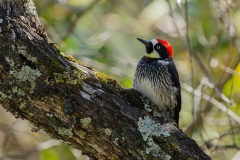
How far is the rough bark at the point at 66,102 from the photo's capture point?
9.08 ft

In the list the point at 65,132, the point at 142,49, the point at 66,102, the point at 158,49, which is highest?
the point at 142,49

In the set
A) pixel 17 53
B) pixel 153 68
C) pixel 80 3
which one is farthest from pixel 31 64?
pixel 80 3

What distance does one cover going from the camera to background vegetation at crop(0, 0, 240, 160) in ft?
15.9

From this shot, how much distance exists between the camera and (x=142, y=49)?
25.4 feet

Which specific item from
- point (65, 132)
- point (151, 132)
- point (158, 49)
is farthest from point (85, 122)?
point (158, 49)

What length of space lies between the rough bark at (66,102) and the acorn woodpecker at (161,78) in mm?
1133

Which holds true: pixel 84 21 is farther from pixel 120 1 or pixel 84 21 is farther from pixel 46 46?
pixel 46 46

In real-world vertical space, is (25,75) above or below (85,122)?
above

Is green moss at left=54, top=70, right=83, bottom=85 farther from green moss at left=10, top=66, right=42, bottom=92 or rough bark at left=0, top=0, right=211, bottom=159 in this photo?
green moss at left=10, top=66, right=42, bottom=92

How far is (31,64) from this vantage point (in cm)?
280

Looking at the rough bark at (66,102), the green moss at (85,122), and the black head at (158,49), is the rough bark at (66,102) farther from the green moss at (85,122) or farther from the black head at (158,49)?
the black head at (158,49)

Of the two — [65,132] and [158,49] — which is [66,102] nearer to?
[65,132]

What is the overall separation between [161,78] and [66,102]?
1603 mm

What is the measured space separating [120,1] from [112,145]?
181 inches
